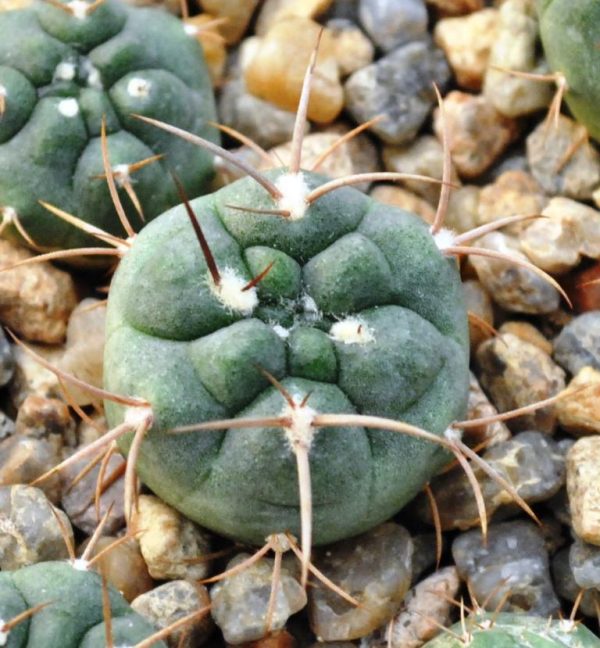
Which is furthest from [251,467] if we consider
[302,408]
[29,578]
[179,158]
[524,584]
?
[179,158]

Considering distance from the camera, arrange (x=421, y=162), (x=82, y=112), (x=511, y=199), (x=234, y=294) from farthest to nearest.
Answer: (x=421, y=162)
(x=511, y=199)
(x=82, y=112)
(x=234, y=294)

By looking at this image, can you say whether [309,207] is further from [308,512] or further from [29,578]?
[29,578]

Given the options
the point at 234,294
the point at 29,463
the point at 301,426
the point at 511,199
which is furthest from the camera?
the point at 511,199

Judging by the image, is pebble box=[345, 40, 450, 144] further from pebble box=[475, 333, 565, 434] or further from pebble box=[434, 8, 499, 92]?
pebble box=[475, 333, 565, 434]

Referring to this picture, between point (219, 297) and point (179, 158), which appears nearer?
point (219, 297)

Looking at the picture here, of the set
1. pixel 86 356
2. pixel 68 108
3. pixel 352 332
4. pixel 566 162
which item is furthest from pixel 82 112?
pixel 566 162

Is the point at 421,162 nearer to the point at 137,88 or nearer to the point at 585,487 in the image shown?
the point at 137,88

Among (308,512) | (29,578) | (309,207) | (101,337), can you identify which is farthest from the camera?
(101,337)
